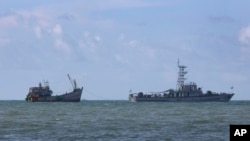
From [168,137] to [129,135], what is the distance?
3.44 meters

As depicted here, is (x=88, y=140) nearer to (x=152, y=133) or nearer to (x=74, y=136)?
(x=74, y=136)

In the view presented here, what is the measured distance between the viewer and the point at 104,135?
4753cm

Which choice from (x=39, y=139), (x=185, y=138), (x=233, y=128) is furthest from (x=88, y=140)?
(x=233, y=128)

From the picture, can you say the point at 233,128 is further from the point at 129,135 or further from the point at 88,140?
the point at 129,135

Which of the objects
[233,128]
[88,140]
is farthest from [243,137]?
[88,140]

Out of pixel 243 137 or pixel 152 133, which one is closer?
pixel 243 137

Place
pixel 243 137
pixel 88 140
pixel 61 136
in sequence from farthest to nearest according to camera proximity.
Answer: pixel 61 136
pixel 88 140
pixel 243 137

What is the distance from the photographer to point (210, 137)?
43906 mm

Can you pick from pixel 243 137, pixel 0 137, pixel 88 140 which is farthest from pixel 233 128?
pixel 0 137

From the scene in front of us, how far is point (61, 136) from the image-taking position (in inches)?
1837

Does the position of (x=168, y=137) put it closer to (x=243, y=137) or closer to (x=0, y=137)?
(x=0, y=137)

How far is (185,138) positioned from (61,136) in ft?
28.7

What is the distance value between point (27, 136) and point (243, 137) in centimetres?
3575

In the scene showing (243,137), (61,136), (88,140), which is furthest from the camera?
(61,136)
